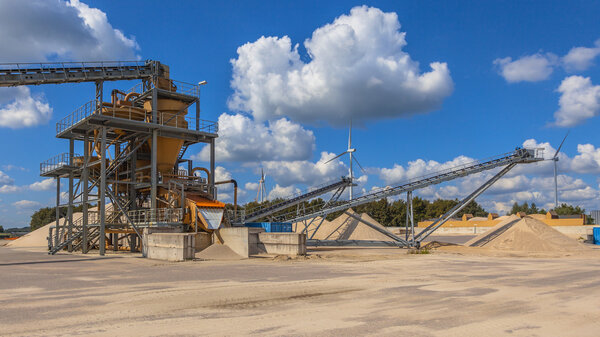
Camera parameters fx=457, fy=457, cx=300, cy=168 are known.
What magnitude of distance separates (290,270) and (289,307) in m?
9.02

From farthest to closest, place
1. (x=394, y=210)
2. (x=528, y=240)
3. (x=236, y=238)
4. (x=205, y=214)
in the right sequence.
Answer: (x=394, y=210) → (x=528, y=240) → (x=205, y=214) → (x=236, y=238)

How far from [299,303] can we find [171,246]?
15298mm

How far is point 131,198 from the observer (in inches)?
1414

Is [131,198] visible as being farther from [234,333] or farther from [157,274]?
[234,333]

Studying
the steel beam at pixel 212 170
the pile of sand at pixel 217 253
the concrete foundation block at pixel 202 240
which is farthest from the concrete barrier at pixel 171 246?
the steel beam at pixel 212 170

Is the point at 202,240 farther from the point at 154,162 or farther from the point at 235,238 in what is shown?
the point at 154,162

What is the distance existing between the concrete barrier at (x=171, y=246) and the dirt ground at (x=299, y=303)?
490cm

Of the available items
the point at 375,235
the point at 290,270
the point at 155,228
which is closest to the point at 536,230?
the point at 375,235

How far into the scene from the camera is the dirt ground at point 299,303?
873cm

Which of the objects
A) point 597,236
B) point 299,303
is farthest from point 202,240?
point 597,236

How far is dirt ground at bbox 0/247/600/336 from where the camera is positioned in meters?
8.73

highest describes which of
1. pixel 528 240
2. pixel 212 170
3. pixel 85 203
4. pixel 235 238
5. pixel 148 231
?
pixel 212 170

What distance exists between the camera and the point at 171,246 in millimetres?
25000

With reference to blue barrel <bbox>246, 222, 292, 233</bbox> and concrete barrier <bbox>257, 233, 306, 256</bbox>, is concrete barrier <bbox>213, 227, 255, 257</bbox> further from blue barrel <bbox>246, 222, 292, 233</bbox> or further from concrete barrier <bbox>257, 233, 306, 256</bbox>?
blue barrel <bbox>246, 222, 292, 233</bbox>
